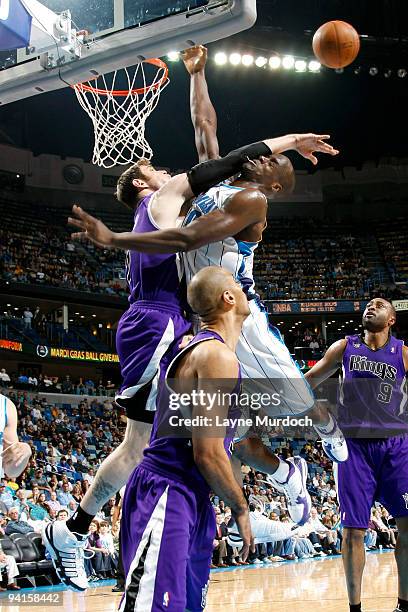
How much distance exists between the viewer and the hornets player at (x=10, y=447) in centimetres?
499

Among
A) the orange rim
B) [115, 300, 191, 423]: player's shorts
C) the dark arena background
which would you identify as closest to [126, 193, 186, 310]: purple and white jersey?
[115, 300, 191, 423]: player's shorts

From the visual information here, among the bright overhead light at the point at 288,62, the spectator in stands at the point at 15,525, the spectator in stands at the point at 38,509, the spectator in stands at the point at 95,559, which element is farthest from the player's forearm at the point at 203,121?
the bright overhead light at the point at 288,62

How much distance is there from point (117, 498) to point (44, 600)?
210 inches

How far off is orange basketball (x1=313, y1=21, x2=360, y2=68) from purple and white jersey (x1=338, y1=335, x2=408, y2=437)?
3458mm

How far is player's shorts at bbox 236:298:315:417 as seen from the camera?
4617mm

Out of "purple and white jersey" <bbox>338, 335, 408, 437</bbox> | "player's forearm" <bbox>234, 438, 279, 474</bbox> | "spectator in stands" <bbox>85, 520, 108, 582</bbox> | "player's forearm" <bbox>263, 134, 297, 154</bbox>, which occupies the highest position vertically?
"player's forearm" <bbox>263, 134, 297, 154</bbox>

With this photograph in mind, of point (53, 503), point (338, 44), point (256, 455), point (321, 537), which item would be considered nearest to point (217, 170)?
point (256, 455)

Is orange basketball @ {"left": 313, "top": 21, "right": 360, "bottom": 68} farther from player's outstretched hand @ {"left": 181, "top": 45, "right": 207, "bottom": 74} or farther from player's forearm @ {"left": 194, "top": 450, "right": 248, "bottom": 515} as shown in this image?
player's forearm @ {"left": 194, "top": 450, "right": 248, "bottom": 515}

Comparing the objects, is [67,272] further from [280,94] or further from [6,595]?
[6,595]

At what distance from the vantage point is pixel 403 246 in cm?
3216

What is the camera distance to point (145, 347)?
4504mm

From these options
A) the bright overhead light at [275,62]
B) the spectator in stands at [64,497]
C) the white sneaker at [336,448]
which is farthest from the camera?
the bright overhead light at [275,62]

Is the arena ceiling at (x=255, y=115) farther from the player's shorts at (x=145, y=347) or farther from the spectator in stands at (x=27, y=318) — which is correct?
the player's shorts at (x=145, y=347)

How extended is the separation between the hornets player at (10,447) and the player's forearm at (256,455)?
136 centimetres
